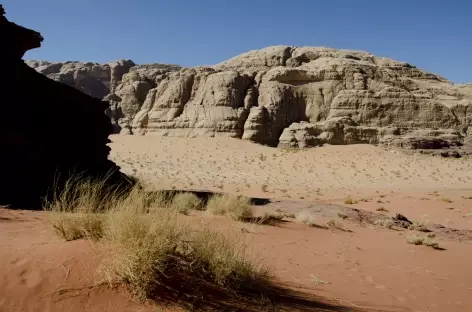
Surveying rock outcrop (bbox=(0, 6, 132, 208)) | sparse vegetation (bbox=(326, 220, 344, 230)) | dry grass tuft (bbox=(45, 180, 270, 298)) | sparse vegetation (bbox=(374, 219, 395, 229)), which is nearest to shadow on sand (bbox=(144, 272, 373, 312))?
dry grass tuft (bbox=(45, 180, 270, 298))

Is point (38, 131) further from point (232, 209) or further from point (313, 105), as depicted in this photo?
point (313, 105)

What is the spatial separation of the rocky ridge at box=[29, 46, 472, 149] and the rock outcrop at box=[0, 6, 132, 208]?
1036 inches

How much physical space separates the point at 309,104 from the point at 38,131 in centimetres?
3355

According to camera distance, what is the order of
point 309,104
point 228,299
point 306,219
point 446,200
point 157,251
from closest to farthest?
point 157,251 → point 228,299 → point 306,219 → point 446,200 → point 309,104

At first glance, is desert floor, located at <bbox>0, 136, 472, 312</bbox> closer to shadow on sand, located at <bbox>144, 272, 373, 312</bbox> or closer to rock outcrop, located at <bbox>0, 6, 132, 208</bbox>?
shadow on sand, located at <bbox>144, 272, 373, 312</bbox>

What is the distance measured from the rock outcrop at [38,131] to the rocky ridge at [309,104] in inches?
1036

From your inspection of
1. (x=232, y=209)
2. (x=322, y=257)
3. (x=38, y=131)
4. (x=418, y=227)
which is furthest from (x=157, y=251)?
(x=418, y=227)

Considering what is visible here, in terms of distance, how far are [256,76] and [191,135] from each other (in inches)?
410

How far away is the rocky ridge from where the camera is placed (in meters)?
39.0

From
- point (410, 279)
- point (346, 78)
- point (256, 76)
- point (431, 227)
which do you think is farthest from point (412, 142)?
point (410, 279)

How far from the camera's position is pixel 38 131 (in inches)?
444

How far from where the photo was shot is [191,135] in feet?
134

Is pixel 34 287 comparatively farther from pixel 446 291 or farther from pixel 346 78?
pixel 346 78

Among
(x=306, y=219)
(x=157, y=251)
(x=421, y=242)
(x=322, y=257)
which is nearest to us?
(x=157, y=251)
